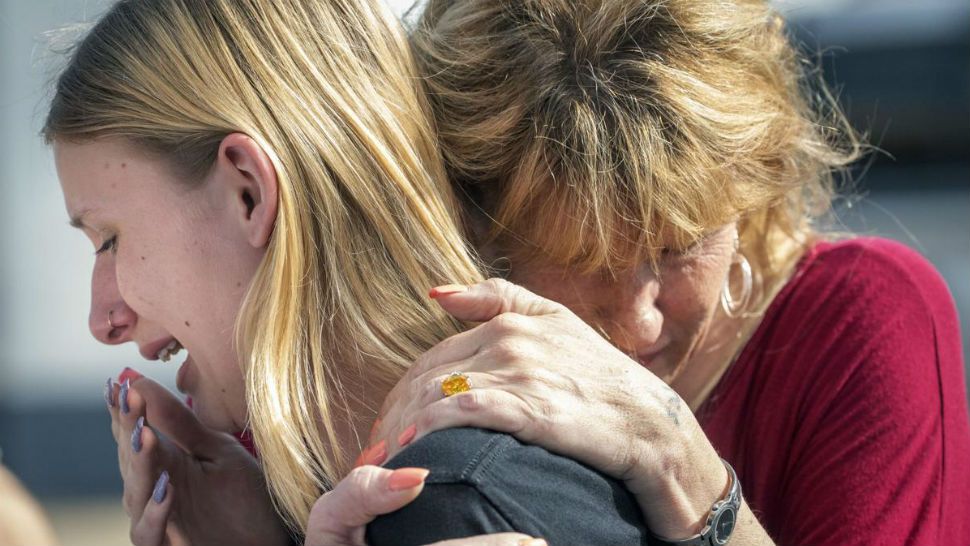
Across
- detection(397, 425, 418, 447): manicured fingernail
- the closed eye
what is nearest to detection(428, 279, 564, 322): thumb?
detection(397, 425, 418, 447): manicured fingernail

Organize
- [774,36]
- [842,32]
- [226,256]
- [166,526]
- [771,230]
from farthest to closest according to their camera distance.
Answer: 1. [842,32]
2. [771,230]
3. [774,36]
4. [166,526]
5. [226,256]

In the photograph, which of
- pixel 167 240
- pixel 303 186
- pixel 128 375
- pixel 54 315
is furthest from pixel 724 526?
pixel 54 315

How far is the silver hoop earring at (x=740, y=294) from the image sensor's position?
2238mm

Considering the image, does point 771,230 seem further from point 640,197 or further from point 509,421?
point 509,421

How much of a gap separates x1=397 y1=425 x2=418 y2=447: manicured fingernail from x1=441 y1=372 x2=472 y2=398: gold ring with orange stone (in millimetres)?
64

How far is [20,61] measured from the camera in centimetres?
630

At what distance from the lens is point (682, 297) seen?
2.05 meters

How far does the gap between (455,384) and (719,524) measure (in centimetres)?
47

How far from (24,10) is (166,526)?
5242 millimetres

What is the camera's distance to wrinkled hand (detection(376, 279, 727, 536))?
1421 mm

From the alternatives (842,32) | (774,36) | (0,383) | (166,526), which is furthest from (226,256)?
(842,32)

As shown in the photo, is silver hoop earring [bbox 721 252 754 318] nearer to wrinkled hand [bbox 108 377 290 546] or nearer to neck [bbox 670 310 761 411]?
neck [bbox 670 310 761 411]

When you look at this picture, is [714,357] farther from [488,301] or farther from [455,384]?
[455,384]

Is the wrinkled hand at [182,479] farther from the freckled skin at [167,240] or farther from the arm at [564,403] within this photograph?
the arm at [564,403]
